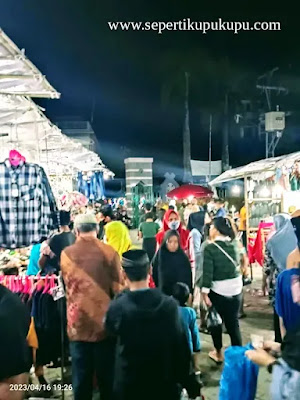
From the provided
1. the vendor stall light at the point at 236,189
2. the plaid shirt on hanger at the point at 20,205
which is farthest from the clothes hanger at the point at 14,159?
the vendor stall light at the point at 236,189

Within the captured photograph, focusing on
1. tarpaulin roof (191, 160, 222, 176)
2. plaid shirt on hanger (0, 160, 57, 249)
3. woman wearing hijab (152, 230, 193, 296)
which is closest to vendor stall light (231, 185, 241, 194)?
tarpaulin roof (191, 160, 222, 176)

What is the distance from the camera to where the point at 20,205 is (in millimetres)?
3260

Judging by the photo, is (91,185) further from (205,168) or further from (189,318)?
(205,168)

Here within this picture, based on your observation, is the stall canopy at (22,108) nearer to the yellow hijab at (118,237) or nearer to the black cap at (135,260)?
the yellow hijab at (118,237)

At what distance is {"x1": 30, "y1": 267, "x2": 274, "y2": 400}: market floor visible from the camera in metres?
3.45

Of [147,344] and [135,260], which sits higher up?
[135,260]

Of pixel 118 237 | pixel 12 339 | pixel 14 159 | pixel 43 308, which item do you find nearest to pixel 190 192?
pixel 118 237

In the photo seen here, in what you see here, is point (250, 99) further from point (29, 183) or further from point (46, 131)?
point (29, 183)

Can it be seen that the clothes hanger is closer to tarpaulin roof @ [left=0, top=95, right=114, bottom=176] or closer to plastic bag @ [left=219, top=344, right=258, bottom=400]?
tarpaulin roof @ [left=0, top=95, right=114, bottom=176]

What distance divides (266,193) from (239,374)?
6.58m

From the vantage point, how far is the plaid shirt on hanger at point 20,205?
10.7ft

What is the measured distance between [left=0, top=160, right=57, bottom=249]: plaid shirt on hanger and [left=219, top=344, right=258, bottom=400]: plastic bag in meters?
1.79

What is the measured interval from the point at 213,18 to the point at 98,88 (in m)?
2.50

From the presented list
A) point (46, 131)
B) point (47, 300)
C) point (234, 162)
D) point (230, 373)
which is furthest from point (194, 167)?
point (230, 373)
